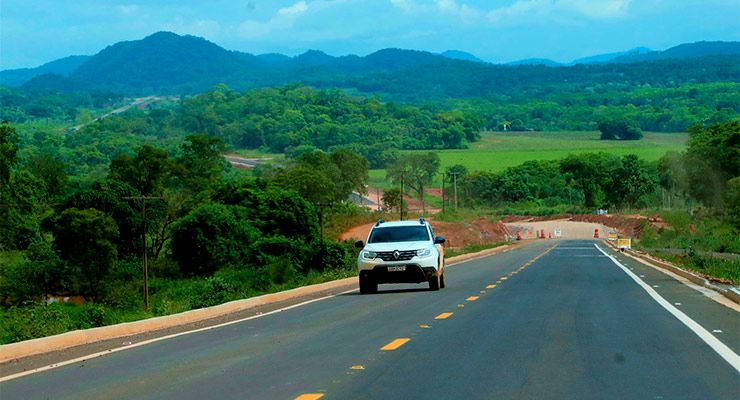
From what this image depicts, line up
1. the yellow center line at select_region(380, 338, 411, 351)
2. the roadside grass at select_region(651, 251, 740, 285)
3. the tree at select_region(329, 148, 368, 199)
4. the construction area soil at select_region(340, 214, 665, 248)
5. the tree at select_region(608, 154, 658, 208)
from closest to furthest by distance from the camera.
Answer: the yellow center line at select_region(380, 338, 411, 351) < the roadside grass at select_region(651, 251, 740, 285) < the construction area soil at select_region(340, 214, 665, 248) < the tree at select_region(329, 148, 368, 199) < the tree at select_region(608, 154, 658, 208)

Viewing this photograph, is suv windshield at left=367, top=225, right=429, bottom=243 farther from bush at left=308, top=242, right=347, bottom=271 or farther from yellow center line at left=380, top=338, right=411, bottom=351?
bush at left=308, top=242, right=347, bottom=271

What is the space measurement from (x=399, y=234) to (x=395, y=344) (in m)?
15.3

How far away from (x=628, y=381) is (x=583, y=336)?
16.6ft

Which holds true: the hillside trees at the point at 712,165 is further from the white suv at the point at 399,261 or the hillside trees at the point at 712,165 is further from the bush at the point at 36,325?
the bush at the point at 36,325

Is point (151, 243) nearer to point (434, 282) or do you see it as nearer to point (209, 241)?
point (209, 241)

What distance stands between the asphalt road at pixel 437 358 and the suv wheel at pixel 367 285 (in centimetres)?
598

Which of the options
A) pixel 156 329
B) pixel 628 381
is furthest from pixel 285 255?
pixel 628 381

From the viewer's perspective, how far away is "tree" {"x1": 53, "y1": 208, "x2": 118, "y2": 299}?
76.5 m

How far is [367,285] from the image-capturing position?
31.1 meters

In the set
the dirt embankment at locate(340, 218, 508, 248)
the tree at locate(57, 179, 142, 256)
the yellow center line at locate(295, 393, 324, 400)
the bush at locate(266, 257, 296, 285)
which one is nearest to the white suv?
the yellow center line at locate(295, 393, 324, 400)

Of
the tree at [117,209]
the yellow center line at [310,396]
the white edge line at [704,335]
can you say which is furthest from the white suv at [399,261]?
the tree at [117,209]

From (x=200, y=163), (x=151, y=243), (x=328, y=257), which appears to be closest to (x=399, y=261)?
(x=328, y=257)

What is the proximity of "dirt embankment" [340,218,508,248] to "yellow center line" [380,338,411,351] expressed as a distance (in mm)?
85361

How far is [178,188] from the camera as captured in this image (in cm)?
13238
